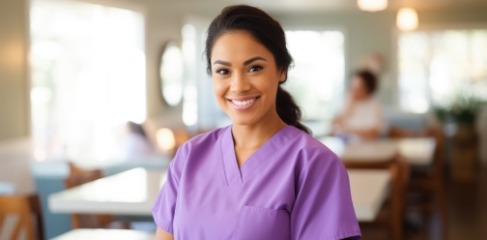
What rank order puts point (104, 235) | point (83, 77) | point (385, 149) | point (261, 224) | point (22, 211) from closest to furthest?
point (261, 224), point (104, 235), point (22, 211), point (385, 149), point (83, 77)

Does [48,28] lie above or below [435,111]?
above

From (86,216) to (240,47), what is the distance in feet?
6.66

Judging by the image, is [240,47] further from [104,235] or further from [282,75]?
[104,235]

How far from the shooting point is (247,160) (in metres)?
1.68

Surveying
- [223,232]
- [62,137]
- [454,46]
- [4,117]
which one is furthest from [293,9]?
[223,232]

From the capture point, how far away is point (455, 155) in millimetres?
8586

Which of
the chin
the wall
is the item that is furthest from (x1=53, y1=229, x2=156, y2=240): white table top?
the wall

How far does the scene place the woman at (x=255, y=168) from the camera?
1.57m

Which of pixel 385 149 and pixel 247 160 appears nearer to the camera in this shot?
pixel 247 160

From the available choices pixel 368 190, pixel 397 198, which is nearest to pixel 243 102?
pixel 368 190

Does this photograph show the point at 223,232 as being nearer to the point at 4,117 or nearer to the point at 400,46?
the point at 4,117

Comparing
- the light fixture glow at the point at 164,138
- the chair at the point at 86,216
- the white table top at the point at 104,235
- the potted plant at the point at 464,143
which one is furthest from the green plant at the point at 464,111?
the white table top at the point at 104,235

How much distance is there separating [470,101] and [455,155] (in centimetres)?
70

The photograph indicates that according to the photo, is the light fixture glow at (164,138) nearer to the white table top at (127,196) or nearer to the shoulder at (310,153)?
the white table top at (127,196)
